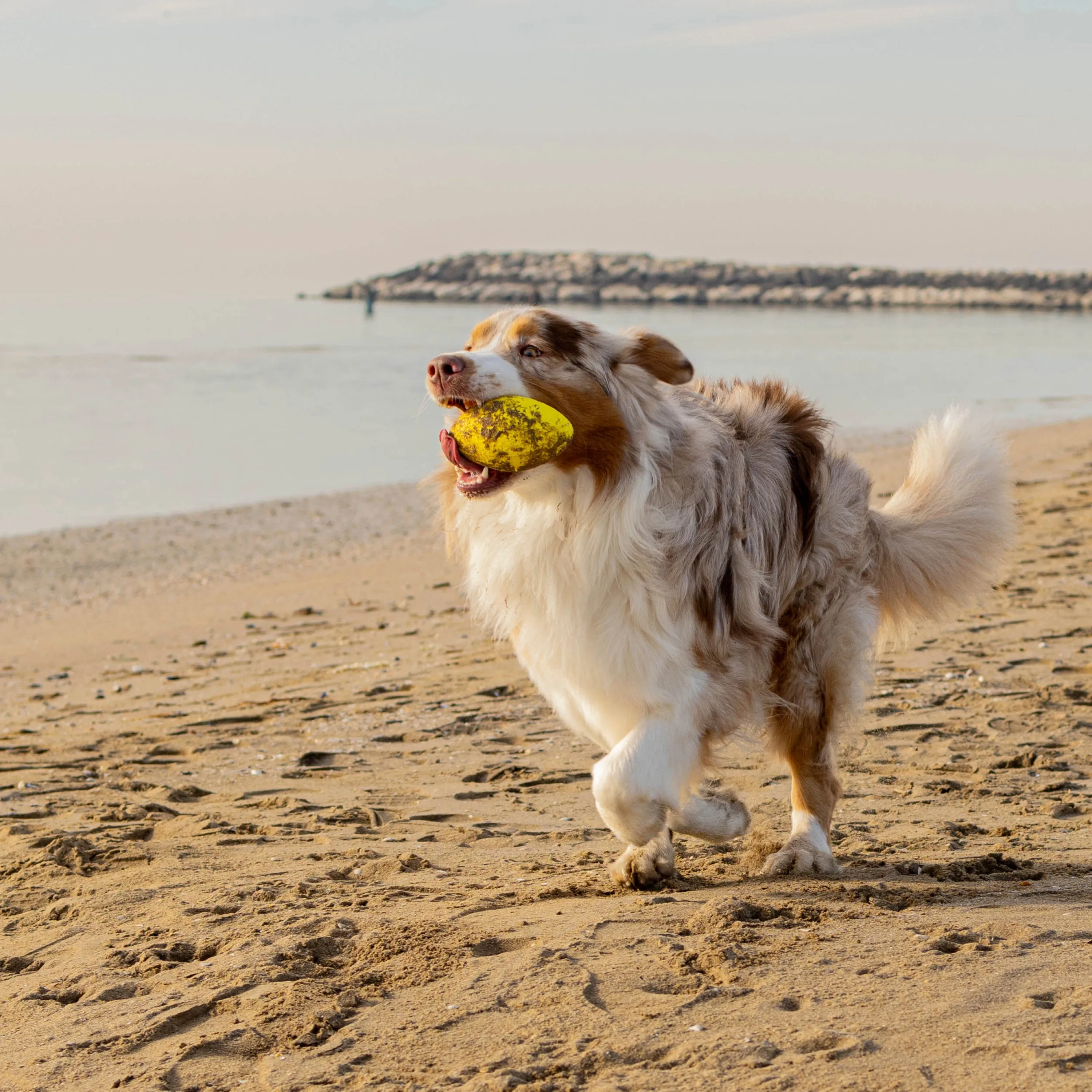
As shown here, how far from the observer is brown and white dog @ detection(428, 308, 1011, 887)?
168 inches

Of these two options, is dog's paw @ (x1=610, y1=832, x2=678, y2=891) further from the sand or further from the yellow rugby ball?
the yellow rugby ball

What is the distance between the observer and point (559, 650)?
442cm

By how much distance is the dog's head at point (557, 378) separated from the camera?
13.7 feet

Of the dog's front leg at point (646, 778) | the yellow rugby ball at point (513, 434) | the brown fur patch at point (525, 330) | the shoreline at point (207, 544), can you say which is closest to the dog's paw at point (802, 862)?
the dog's front leg at point (646, 778)

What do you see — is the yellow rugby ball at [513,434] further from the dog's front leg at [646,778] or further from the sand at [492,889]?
the sand at [492,889]

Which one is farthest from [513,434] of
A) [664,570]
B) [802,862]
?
[802,862]

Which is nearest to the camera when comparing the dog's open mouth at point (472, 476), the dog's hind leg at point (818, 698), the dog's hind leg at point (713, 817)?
the dog's open mouth at point (472, 476)

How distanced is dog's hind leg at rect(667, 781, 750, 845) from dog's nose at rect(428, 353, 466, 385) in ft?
5.34

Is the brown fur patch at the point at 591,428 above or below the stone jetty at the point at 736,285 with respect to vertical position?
below

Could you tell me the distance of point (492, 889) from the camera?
436 centimetres

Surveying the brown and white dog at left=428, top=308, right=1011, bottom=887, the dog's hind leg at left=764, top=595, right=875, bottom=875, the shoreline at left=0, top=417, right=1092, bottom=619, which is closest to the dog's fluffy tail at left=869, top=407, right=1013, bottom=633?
the brown and white dog at left=428, top=308, right=1011, bottom=887

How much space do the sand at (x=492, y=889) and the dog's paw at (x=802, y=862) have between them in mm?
76

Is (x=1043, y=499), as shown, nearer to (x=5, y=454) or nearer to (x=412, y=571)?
(x=412, y=571)

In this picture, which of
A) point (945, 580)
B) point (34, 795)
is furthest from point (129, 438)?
point (945, 580)
